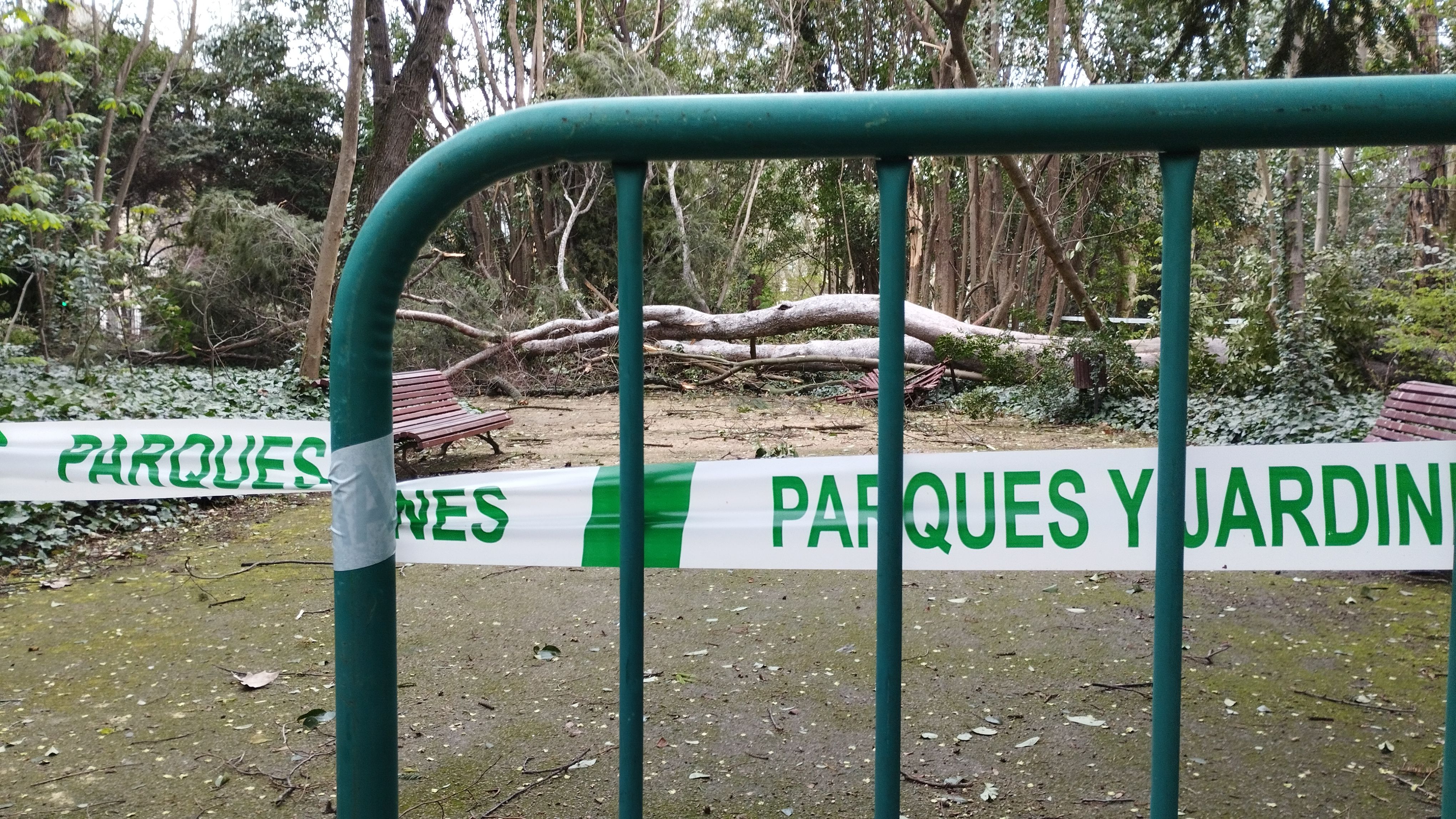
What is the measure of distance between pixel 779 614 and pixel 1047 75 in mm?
15548

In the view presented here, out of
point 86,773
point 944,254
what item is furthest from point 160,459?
point 944,254

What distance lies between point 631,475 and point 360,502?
1.06 ft

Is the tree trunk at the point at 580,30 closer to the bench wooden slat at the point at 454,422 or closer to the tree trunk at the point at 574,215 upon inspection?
the tree trunk at the point at 574,215

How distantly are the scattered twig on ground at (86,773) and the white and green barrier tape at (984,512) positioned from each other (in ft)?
6.93

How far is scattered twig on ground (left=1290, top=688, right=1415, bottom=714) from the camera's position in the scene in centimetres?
322

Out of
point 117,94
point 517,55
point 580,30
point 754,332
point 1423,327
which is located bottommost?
point 1423,327

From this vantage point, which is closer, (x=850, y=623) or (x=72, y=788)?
(x=72, y=788)

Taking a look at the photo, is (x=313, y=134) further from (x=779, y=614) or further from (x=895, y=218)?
(x=895, y=218)

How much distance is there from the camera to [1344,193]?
17781 mm

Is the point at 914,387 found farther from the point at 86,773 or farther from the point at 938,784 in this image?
the point at 86,773

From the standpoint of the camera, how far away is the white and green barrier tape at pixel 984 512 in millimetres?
1324

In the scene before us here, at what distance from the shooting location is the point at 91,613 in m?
4.32

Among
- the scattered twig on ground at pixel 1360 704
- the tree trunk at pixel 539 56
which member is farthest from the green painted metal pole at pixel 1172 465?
the tree trunk at pixel 539 56

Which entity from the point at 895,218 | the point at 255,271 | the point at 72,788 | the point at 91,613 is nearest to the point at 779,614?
the point at 72,788
